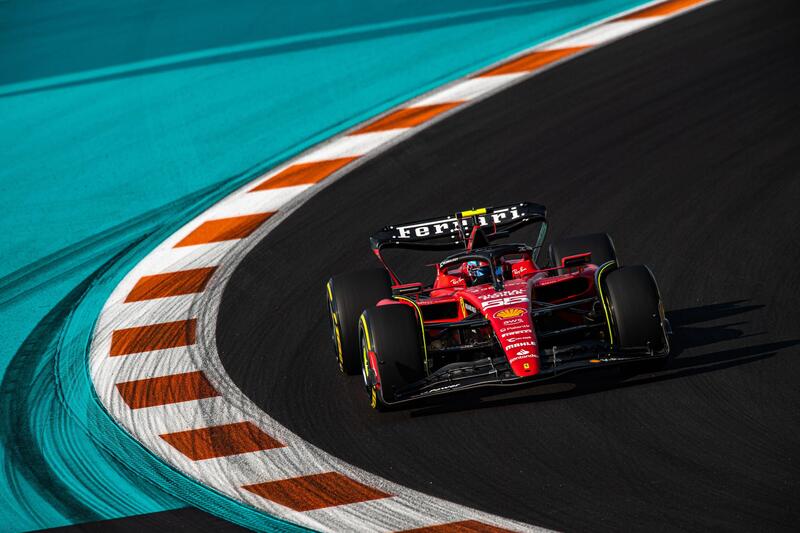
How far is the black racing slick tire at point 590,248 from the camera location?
900 cm

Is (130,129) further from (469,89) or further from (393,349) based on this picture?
(393,349)

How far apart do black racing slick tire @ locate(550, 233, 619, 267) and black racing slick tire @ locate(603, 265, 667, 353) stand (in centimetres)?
120

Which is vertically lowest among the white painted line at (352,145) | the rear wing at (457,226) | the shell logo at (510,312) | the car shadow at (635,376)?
the car shadow at (635,376)

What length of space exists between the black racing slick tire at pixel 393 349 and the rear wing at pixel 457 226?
1332 mm

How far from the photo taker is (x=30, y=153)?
1533 centimetres

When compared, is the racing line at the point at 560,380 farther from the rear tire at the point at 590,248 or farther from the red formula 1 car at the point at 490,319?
the rear tire at the point at 590,248

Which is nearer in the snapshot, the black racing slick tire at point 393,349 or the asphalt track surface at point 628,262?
the asphalt track surface at point 628,262

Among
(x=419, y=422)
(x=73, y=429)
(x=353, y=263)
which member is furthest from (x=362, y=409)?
(x=353, y=263)

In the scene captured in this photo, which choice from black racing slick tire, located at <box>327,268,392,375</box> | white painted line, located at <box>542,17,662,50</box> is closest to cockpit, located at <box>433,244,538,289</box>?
black racing slick tire, located at <box>327,268,392,375</box>

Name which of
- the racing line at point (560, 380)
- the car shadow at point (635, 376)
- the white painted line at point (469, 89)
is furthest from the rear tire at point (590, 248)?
the white painted line at point (469, 89)

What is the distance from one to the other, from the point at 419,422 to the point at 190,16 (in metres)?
13.9

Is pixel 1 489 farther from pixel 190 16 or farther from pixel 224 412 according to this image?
pixel 190 16

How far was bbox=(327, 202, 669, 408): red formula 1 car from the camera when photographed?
7535mm

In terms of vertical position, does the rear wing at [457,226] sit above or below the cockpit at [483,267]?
above
